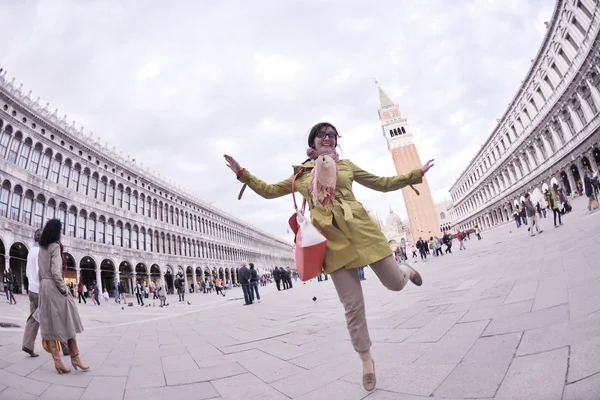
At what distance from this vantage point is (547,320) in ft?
7.45

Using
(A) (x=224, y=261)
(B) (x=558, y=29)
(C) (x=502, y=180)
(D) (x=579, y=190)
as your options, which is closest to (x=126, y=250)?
(A) (x=224, y=261)

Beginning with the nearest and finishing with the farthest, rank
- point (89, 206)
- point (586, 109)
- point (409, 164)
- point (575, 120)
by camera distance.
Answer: point (586, 109)
point (89, 206)
point (575, 120)
point (409, 164)

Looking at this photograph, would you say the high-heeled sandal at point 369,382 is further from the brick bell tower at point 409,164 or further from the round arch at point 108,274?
the brick bell tower at point 409,164

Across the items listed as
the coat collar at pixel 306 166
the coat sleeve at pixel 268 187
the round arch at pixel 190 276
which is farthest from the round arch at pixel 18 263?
the coat collar at pixel 306 166

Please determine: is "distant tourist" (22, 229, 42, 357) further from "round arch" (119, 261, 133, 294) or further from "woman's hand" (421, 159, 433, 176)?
"round arch" (119, 261, 133, 294)

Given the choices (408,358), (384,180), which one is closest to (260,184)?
(384,180)

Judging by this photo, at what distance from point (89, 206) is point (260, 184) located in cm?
2995

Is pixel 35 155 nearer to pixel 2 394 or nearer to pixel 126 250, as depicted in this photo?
pixel 126 250

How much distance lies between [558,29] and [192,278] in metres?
48.5

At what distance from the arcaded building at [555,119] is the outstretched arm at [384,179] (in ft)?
91.3

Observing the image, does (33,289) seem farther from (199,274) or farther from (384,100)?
(384,100)

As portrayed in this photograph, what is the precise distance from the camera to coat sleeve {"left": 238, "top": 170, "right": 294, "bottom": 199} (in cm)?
255

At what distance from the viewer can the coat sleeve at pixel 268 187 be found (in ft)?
8.38

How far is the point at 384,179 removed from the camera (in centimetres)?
255
